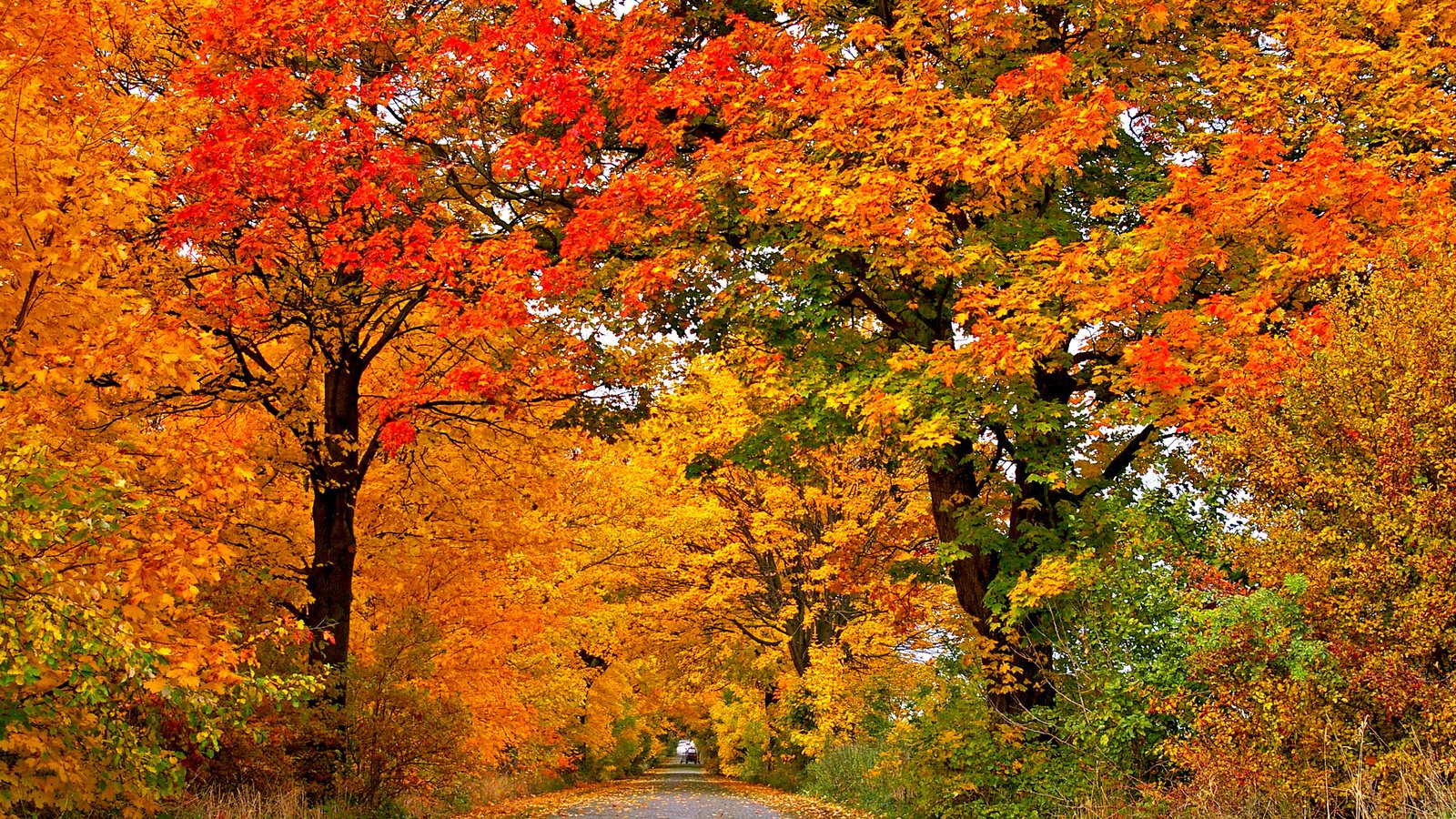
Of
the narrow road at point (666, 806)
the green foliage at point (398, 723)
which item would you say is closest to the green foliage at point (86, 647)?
the green foliage at point (398, 723)

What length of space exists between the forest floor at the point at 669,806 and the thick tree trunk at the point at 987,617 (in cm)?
673

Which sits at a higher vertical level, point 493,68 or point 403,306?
point 493,68

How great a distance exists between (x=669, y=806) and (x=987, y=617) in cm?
1283

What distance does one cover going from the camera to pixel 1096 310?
11.4 m

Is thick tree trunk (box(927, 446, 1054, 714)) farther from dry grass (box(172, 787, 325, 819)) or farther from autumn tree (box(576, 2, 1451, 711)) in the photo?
dry grass (box(172, 787, 325, 819))

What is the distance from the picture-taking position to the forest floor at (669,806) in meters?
21.0

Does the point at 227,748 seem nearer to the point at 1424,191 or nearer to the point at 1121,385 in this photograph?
the point at 1121,385

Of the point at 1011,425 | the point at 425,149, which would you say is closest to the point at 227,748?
the point at 425,149

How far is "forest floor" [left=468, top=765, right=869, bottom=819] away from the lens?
2105 centimetres

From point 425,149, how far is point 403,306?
9.31 ft

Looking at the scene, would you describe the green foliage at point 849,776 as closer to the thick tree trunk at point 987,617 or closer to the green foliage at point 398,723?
the thick tree trunk at point 987,617

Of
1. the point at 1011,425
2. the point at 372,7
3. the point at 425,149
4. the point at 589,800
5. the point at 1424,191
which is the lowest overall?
the point at 589,800

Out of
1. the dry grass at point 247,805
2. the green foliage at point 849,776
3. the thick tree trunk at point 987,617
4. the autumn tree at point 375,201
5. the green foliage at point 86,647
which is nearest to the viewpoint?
the green foliage at point 86,647

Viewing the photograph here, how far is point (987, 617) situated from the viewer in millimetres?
14453
